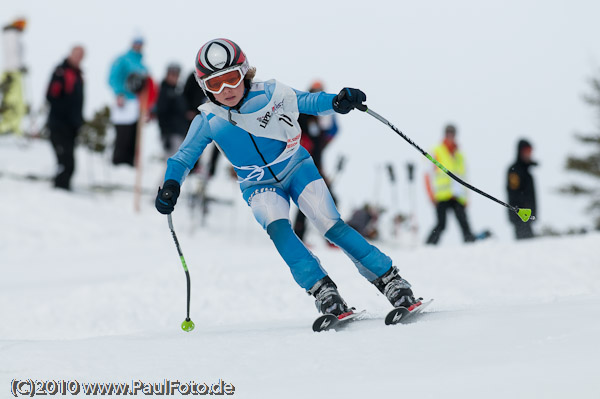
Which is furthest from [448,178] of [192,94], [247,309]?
[247,309]

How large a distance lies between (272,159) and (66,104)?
7763 millimetres

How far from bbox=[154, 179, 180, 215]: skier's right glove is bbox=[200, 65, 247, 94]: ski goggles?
0.60 metres

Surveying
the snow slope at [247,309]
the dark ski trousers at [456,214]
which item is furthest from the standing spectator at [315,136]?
the dark ski trousers at [456,214]

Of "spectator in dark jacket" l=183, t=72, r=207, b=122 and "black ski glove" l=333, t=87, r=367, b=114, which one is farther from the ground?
"black ski glove" l=333, t=87, r=367, b=114

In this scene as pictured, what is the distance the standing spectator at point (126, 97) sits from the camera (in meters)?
11.0

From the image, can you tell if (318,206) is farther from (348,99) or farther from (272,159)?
(348,99)

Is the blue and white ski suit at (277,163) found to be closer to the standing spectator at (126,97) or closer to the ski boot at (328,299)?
the ski boot at (328,299)

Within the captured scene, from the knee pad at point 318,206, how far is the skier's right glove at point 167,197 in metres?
0.77

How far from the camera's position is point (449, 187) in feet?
31.9

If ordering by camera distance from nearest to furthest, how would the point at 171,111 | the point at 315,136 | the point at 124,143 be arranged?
the point at 315,136
the point at 171,111
the point at 124,143

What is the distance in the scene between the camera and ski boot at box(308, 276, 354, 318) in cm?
385

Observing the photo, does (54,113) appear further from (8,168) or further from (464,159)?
(464,159)

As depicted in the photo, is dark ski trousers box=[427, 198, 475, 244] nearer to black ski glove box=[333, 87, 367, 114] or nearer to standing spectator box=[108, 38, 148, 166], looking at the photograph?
standing spectator box=[108, 38, 148, 166]

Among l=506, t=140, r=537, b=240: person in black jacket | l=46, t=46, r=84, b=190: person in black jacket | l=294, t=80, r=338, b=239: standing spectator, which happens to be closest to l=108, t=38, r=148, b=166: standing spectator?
l=46, t=46, r=84, b=190: person in black jacket
